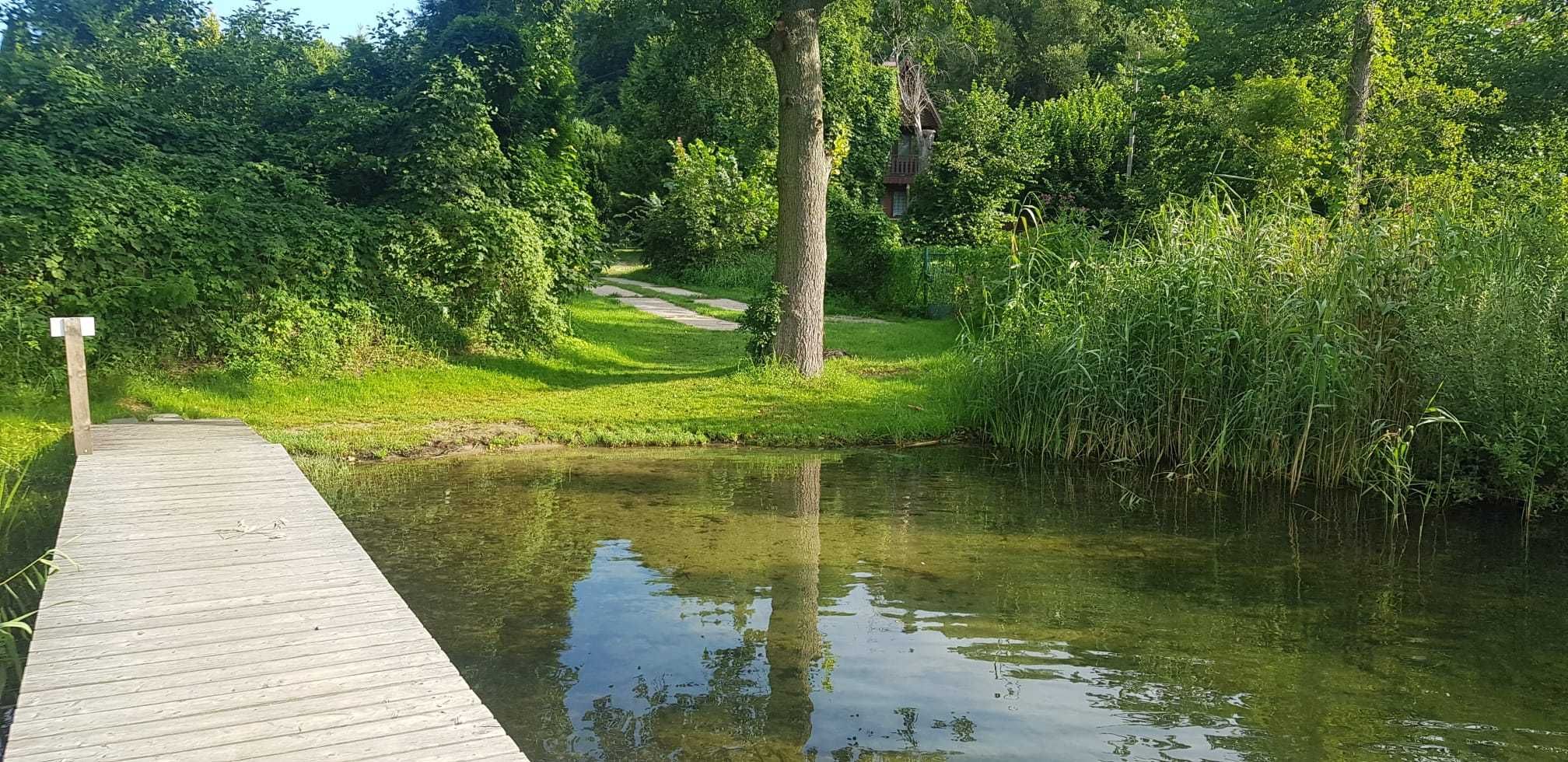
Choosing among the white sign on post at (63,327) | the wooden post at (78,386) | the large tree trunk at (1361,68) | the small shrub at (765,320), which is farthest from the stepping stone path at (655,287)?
the white sign on post at (63,327)

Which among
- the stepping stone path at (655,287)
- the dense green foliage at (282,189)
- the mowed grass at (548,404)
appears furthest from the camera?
the stepping stone path at (655,287)

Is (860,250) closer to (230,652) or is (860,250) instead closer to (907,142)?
(907,142)

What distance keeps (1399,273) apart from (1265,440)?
1786 mm

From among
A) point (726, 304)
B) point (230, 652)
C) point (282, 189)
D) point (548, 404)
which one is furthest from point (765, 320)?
point (230, 652)

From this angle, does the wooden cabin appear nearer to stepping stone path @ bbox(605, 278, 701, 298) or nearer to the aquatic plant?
stepping stone path @ bbox(605, 278, 701, 298)

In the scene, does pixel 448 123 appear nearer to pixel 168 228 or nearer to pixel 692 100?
pixel 168 228

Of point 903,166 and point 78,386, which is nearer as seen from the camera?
point 78,386

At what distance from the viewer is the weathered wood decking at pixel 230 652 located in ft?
10.1

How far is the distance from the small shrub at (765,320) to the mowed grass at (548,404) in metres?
0.27

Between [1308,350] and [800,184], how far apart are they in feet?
21.0

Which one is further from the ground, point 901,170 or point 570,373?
point 901,170

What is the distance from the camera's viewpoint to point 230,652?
149 inches

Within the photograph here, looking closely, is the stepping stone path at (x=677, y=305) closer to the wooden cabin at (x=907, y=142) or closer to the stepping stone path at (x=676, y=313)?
the stepping stone path at (x=676, y=313)

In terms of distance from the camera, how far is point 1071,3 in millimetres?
45469
